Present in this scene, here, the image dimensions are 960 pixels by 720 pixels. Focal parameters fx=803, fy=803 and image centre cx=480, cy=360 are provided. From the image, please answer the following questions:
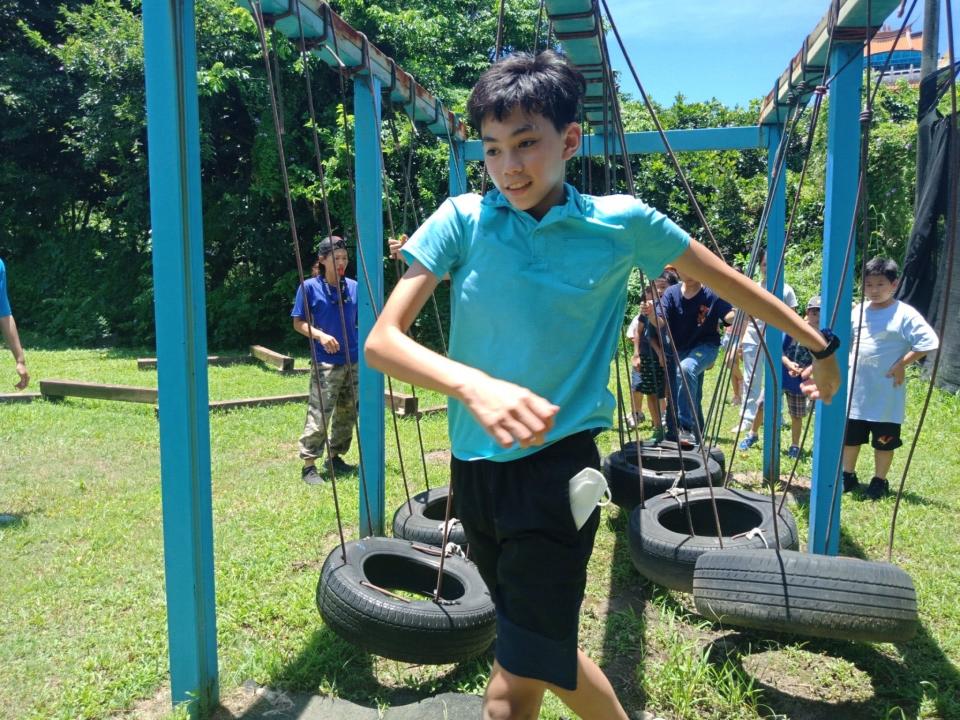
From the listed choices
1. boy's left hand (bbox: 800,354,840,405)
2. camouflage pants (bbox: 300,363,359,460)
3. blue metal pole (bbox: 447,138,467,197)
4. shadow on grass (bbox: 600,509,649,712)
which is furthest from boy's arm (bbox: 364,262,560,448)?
blue metal pole (bbox: 447,138,467,197)

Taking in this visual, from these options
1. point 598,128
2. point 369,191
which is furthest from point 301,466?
point 598,128

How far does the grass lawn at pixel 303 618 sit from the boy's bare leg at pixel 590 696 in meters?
0.77

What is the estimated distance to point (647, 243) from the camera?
191cm

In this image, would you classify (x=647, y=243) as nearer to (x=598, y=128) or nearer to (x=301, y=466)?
(x=598, y=128)

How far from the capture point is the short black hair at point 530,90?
176 cm

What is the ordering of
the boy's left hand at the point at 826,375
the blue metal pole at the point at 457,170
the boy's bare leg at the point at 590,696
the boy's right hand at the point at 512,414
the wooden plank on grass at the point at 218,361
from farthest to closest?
the wooden plank on grass at the point at 218,361 < the blue metal pole at the point at 457,170 < the boy's left hand at the point at 826,375 < the boy's bare leg at the point at 590,696 < the boy's right hand at the point at 512,414

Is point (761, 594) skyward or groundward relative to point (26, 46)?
groundward

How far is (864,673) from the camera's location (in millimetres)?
2959

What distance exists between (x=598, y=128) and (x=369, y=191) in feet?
7.32

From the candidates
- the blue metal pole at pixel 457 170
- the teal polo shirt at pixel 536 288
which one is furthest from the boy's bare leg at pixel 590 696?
the blue metal pole at pixel 457 170

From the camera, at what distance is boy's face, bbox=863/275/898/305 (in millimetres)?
5113

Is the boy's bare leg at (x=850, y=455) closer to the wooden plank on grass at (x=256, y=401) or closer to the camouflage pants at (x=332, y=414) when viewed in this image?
A: the camouflage pants at (x=332, y=414)

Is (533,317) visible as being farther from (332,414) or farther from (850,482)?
(850,482)

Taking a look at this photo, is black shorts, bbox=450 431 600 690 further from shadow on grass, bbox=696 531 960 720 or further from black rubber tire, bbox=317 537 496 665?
shadow on grass, bbox=696 531 960 720
